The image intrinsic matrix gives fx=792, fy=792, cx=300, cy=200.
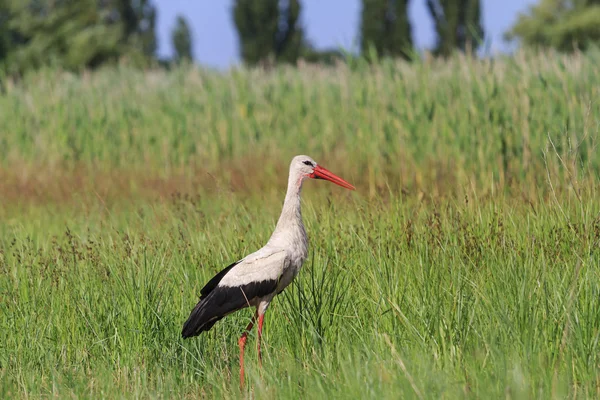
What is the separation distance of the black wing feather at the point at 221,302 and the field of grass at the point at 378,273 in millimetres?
267

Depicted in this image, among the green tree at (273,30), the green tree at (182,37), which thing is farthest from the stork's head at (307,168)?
the green tree at (182,37)

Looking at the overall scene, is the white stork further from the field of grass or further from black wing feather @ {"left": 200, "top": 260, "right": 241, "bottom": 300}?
the field of grass

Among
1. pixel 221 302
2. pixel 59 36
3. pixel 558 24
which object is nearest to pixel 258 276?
pixel 221 302

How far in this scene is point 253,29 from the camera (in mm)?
42250

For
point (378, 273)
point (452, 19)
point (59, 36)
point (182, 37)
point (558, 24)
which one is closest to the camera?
point (378, 273)

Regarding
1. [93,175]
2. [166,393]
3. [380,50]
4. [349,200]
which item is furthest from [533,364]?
[380,50]

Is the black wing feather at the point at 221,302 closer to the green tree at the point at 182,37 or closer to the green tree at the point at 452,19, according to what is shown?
the green tree at the point at 452,19

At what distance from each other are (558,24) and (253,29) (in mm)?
17821

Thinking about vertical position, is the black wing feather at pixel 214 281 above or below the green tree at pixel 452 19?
below

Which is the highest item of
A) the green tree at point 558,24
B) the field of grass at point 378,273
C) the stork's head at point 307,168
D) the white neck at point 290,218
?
the green tree at point 558,24

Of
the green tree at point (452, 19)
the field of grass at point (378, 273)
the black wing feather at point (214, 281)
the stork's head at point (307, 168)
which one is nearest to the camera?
the field of grass at point (378, 273)

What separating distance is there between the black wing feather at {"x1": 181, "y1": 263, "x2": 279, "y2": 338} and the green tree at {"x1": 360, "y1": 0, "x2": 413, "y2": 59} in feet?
112

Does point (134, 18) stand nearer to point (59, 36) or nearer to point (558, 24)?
point (59, 36)

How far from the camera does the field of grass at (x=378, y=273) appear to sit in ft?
13.0
